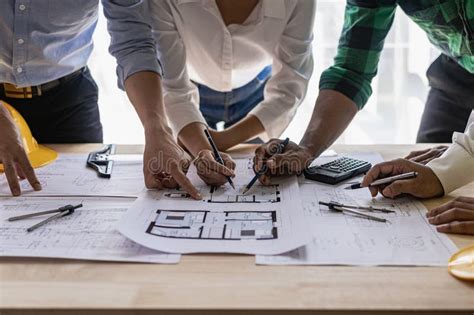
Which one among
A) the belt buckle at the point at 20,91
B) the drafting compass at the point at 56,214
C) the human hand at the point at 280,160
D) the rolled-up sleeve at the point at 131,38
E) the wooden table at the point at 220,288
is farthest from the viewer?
the belt buckle at the point at 20,91

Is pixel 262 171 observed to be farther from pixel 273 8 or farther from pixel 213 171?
pixel 273 8

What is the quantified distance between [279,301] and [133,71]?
68cm

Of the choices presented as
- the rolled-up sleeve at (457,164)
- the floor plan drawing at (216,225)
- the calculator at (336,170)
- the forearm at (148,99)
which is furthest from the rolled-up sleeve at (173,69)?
the rolled-up sleeve at (457,164)

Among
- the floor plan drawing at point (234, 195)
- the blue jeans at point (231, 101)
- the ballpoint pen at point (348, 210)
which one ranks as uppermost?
the blue jeans at point (231, 101)

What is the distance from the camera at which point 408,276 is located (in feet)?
2.23

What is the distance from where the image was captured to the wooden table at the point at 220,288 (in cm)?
62

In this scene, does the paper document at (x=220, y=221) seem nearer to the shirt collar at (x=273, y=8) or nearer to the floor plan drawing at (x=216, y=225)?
the floor plan drawing at (x=216, y=225)

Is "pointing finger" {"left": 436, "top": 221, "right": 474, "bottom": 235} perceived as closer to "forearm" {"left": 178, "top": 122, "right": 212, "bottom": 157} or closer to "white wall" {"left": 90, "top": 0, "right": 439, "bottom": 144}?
"forearm" {"left": 178, "top": 122, "right": 212, "bottom": 157}

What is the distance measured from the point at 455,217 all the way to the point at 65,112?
953 millimetres

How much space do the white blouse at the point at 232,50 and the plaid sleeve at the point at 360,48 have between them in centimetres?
9

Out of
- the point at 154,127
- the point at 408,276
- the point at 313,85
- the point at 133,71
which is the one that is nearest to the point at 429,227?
the point at 408,276

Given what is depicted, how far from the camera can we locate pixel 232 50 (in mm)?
1352

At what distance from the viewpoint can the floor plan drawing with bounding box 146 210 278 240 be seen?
2.58 feet

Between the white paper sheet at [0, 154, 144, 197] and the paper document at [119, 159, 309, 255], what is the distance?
0.09 meters
